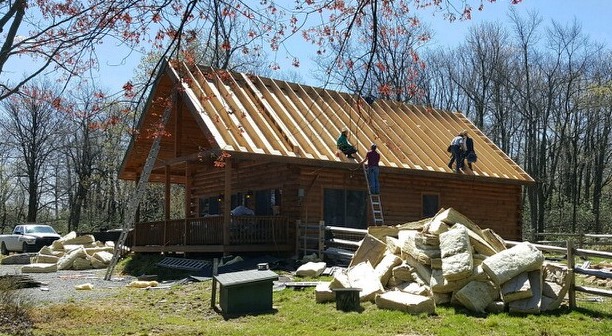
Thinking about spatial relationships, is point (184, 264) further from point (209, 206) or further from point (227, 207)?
point (209, 206)

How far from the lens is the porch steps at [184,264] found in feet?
57.6

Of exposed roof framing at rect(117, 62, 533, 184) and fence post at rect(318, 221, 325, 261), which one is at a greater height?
exposed roof framing at rect(117, 62, 533, 184)

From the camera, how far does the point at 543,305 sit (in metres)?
10.3

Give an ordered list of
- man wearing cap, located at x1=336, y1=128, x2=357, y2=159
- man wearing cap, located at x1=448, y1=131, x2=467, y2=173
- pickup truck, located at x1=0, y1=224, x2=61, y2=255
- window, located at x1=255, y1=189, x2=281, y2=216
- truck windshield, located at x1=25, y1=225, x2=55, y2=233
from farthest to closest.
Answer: truck windshield, located at x1=25, y1=225, x2=55, y2=233 → pickup truck, located at x1=0, y1=224, x2=61, y2=255 → man wearing cap, located at x1=448, y1=131, x2=467, y2=173 → window, located at x1=255, y1=189, x2=281, y2=216 → man wearing cap, located at x1=336, y1=128, x2=357, y2=159

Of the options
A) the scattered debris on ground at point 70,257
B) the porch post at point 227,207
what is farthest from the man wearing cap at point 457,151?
the scattered debris on ground at point 70,257

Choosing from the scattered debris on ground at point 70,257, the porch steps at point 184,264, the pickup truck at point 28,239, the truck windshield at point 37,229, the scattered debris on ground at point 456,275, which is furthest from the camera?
the truck windshield at point 37,229

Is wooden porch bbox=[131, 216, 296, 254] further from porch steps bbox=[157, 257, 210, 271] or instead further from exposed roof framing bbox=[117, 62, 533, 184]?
exposed roof framing bbox=[117, 62, 533, 184]

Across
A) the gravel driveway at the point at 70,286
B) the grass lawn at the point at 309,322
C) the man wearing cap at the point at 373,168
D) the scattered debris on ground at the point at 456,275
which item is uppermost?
the man wearing cap at the point at 373,168

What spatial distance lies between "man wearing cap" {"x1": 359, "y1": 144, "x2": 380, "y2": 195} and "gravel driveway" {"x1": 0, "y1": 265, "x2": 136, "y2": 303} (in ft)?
24.2

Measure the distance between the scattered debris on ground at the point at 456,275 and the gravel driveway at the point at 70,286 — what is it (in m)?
5.43

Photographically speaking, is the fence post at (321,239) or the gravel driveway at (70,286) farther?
the fence post at (321,239)

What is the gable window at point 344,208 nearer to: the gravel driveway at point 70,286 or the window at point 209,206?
the window at point 209,206

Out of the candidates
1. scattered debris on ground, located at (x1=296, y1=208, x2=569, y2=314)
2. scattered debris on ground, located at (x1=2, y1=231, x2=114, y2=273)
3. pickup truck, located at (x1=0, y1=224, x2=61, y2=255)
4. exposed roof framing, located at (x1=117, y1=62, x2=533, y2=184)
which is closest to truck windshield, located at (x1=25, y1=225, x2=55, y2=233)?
pickup truck, located at (x1=0, y1=224, x2=61, y2=255)

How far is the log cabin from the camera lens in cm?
1841
